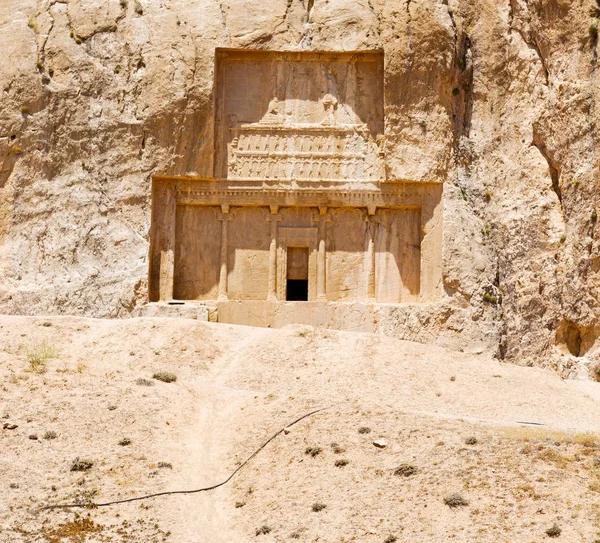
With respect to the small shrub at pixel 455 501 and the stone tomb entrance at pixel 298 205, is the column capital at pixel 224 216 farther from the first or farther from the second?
the small shrub at pixel 455 501

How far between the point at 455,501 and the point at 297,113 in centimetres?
1730

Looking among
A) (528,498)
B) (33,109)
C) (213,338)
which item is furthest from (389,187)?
(528,498)

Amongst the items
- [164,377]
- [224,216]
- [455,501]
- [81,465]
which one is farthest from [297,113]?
[455,501]

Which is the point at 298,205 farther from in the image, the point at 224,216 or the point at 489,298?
the point at 489,298

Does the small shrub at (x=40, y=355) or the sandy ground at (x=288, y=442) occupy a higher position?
the small shrub at (x=40, y=355)

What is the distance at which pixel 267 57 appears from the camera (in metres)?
32.3

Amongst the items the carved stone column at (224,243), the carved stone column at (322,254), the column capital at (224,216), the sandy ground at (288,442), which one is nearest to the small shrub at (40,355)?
the sandy ground at (288,442)

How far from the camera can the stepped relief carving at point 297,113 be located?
105ft

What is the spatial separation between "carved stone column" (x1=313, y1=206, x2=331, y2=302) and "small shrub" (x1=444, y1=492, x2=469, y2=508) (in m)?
14.6

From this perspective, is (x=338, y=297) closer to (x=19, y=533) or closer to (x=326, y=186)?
(x=326, y=186)

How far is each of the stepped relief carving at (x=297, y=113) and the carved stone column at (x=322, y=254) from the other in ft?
4.22

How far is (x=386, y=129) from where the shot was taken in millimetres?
31484

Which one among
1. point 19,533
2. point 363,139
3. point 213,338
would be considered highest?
point 363,139

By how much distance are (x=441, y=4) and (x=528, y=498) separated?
1818 cm
